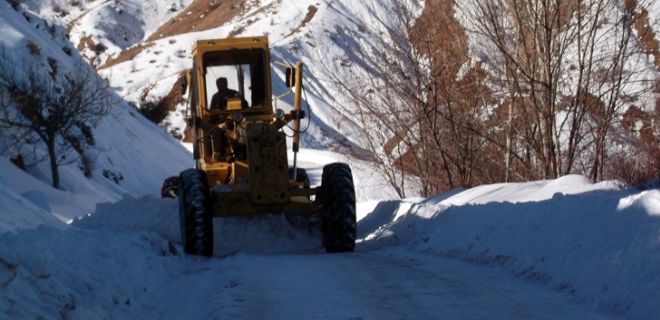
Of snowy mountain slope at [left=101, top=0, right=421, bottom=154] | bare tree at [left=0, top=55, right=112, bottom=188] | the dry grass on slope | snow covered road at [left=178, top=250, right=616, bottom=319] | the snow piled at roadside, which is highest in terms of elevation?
the dry grass on slope

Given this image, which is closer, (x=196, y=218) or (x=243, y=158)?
(x=196, y=218)

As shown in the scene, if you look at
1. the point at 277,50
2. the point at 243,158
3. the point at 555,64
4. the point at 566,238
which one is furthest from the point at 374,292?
the point at 277,50

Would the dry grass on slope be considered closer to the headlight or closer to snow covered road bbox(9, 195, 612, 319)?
the headlight

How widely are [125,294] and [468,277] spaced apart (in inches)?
131

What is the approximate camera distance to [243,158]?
1450 centimetres

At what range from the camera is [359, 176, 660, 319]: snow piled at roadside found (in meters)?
7.60

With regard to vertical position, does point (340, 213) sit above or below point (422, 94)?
below

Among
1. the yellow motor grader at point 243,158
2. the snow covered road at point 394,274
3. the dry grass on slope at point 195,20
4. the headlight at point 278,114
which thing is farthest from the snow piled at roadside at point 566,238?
the dry grass on slope at point 195,20

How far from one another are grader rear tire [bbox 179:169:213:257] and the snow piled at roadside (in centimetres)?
277

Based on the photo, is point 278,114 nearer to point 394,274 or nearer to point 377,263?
point 377,263

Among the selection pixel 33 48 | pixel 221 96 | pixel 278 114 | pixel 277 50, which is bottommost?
pixel 278 114

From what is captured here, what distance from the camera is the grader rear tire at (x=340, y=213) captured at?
13094mm

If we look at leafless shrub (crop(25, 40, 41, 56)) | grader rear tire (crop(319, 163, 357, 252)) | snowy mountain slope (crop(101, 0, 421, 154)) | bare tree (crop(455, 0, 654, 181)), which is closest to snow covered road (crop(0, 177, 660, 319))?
grader rear tire (crop(319, 163, 357, 252))

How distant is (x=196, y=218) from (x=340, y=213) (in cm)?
196
